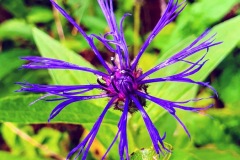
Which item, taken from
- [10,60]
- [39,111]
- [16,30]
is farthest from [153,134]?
[16,30]

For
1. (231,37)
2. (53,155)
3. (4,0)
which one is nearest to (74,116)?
(231,37)

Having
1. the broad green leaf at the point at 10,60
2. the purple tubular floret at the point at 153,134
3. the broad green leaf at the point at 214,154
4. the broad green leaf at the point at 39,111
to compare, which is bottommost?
the broad green leaf at the point at 214,154

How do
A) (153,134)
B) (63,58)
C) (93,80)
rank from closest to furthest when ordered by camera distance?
1. (153,134)
2. (93,80)
3. (63,58)

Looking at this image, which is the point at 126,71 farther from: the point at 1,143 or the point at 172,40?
the point at 1,143

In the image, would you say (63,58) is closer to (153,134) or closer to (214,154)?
(214,154)

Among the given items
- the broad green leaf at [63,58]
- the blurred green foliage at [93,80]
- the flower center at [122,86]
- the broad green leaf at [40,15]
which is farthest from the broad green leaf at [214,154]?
the broad green leaf at [40,15]

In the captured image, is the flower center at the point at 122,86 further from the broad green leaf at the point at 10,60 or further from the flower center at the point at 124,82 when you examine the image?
the broad green leaf at the point at 10,60
